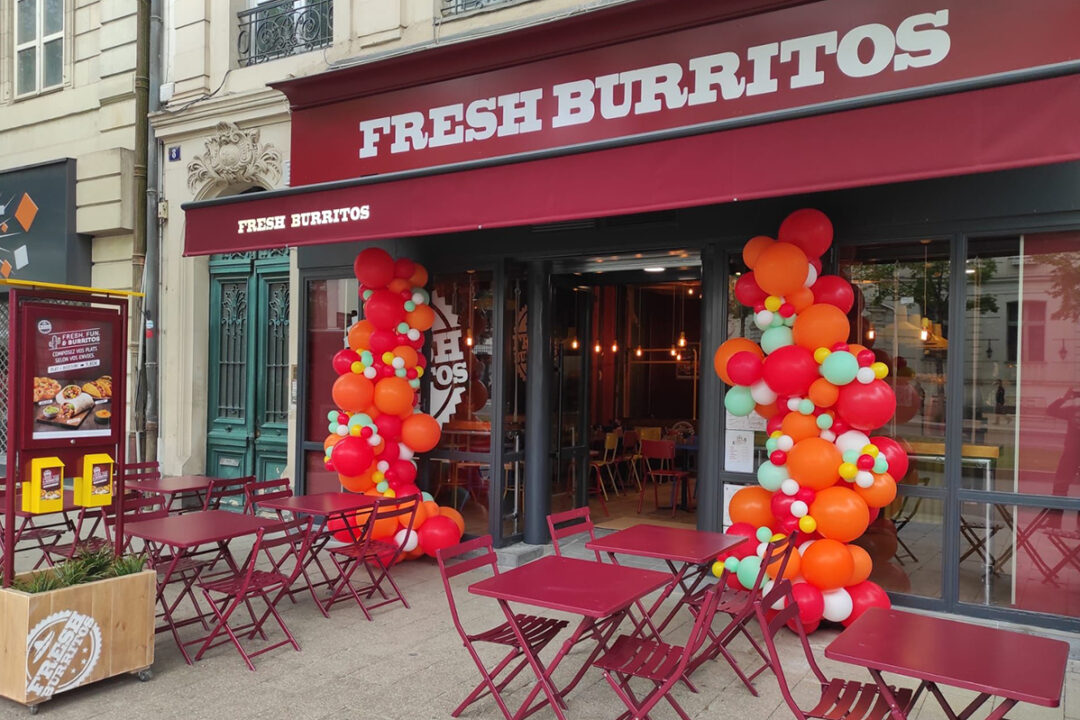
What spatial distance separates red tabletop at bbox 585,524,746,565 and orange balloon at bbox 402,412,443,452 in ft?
7.59

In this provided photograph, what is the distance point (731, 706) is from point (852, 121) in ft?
9.62

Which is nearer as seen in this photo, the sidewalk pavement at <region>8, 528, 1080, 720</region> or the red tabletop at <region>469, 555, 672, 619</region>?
the red tabletop at <region>469, 555, 672, 619</region>

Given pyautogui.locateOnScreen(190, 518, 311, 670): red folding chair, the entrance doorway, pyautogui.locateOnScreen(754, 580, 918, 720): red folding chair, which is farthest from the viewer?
the entrance doorway

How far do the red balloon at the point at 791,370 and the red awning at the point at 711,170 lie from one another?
1.24 meters

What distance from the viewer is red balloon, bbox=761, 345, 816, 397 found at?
4.84 metres

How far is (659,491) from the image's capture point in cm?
1054

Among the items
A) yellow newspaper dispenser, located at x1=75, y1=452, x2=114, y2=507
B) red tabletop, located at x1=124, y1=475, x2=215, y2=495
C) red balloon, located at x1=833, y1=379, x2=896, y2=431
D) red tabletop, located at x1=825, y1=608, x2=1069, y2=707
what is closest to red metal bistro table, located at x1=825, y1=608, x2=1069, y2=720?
red tabletop, located at x1=825, y1=608, x2=1069, y2=707

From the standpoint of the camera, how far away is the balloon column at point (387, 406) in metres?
6.44

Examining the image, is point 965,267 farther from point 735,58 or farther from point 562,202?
point 562,202

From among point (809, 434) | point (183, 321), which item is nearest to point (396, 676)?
point (809, 434)

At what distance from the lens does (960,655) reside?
9.29ft

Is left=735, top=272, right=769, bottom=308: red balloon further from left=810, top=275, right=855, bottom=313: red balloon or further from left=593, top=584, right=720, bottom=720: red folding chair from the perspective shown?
left=593, top=584, right=720, bottom=720: red folding chair

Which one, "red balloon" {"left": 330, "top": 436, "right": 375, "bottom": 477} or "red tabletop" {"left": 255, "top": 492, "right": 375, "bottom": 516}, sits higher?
"red balloon" {"left": 330, "top": 436, "right": 375, "bottom": 477}

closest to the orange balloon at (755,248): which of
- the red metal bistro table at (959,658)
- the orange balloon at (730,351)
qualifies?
the orange balloon at (730,351)
